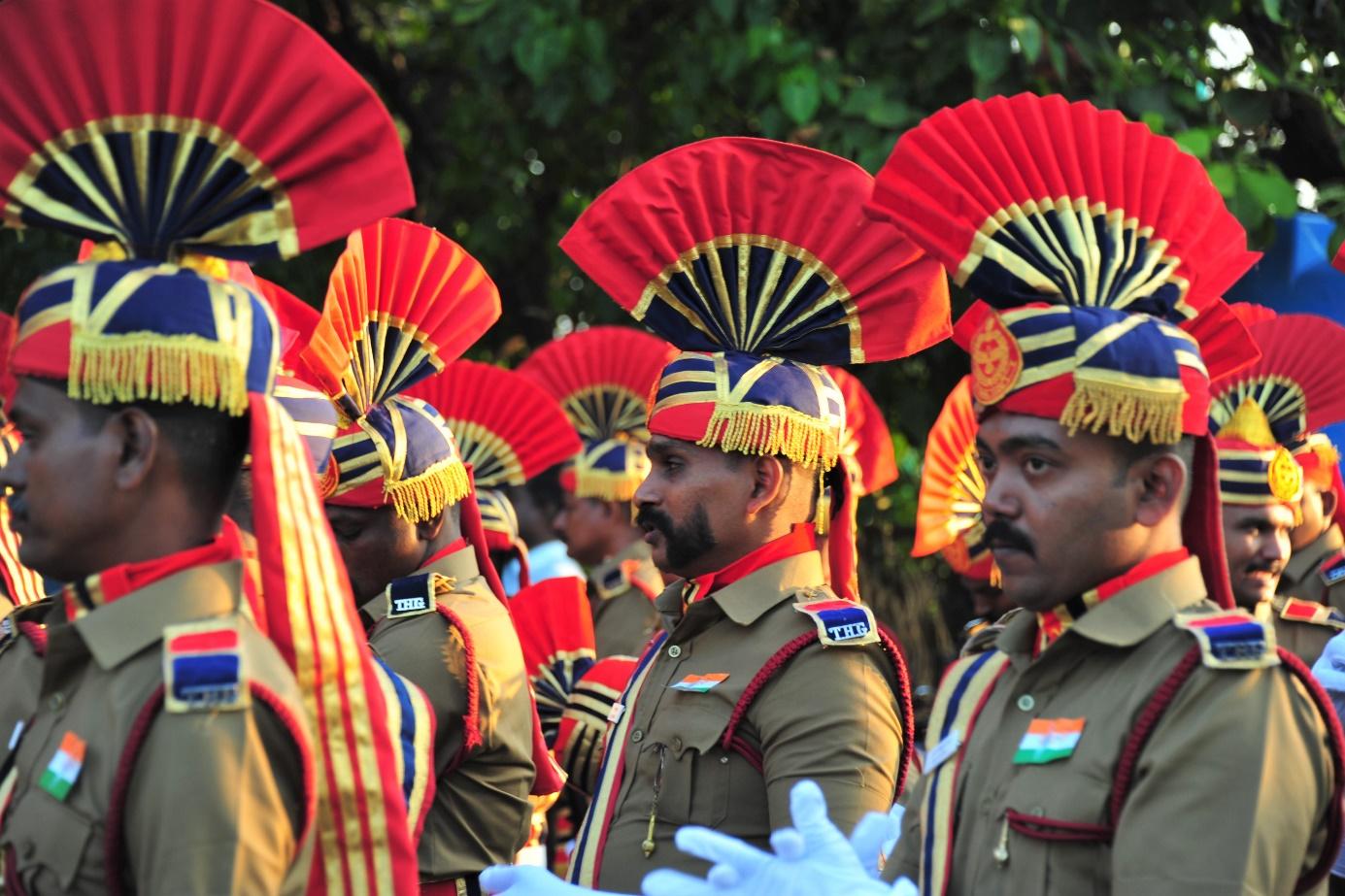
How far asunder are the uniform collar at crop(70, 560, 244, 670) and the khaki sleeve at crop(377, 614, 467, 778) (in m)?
1.70

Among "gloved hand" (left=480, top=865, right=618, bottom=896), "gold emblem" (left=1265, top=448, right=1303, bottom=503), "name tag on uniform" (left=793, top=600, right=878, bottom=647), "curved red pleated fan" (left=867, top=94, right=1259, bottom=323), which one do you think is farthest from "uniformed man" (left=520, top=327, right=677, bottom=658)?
"gloved hand" (left=480, top=865, right=618, bottom=896)

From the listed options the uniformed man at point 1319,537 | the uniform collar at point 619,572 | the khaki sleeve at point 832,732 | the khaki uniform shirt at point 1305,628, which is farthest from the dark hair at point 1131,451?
the uniform collar at point 619,572

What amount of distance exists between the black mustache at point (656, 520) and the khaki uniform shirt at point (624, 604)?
3.41 metres

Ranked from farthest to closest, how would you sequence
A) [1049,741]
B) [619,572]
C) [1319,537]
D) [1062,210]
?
[619,572] < [1319,537] < [1062,210] < [1049,741]

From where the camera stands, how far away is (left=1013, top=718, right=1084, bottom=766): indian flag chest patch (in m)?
2.91

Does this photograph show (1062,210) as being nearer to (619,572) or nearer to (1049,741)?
(1049,741)

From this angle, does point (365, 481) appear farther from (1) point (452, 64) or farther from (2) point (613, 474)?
(1) point (452, 64)

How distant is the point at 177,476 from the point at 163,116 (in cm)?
60

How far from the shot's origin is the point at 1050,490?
3055 mm

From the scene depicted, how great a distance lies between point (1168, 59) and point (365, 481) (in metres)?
4.25

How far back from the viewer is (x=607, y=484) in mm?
8898

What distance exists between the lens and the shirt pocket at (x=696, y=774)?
4.03 m

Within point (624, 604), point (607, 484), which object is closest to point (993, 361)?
point (624, 604)

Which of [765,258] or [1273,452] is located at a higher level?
[765,258]
